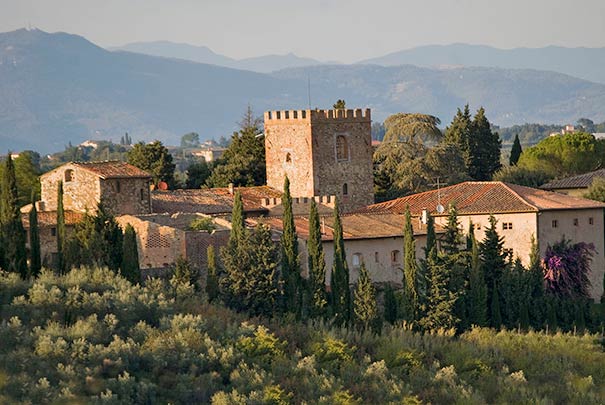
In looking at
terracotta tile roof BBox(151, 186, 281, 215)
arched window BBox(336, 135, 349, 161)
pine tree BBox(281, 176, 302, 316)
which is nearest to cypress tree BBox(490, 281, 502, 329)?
pine tree BBox(281, 176, 302, 316)

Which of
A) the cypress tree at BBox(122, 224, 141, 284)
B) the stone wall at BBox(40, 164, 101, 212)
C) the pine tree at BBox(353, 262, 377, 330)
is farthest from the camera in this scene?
the stone wall at BBox(40, 164, 101, 212)

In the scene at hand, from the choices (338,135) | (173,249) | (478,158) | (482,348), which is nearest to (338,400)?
(482,348)

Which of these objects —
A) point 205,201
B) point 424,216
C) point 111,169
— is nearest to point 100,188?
point 111,169

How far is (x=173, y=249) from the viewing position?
43.8 m

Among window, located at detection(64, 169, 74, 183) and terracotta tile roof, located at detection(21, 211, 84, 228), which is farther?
window, located at detection(64, 169, 74, 183)

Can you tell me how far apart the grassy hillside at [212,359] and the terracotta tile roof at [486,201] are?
43.1 ft

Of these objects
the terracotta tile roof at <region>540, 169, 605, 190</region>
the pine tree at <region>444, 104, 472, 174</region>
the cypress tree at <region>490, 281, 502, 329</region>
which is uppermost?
the pine tree at <region>444, 104, 472, 174</region>

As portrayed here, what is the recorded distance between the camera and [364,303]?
4069cm

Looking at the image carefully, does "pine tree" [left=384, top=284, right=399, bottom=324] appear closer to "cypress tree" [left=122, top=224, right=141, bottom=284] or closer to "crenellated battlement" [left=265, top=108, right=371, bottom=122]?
"cypress tree" [left=122, top=224, right=141, bottom=284]

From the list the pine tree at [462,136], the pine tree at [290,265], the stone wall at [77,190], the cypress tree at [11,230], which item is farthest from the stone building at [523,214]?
the pine tree at [462,136]

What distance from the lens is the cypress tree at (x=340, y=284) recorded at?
1609 inches

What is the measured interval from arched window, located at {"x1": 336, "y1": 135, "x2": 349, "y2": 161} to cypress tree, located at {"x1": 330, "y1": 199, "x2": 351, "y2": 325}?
15.1m

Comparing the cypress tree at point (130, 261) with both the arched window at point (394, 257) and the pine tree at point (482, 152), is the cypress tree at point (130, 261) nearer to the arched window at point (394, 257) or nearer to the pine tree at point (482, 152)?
Answer: the arched window at point (394, 257)

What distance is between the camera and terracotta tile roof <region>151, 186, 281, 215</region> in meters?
51.0
